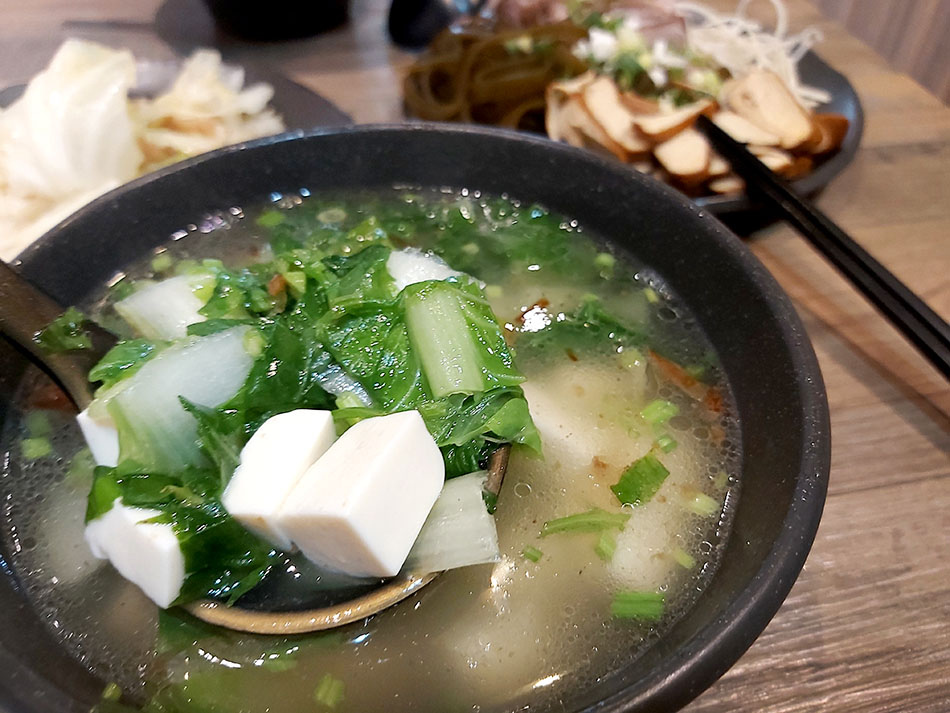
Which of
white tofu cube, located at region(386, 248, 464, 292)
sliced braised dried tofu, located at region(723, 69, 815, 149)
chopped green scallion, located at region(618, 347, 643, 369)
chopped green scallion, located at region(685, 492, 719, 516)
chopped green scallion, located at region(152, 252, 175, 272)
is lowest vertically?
chopped green scallion, located at region(152, 252, 175, 272)

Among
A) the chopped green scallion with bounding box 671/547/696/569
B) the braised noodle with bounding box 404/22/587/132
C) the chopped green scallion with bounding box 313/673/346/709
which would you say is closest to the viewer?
the chopped green scallion with bounding box 313/673/346/709

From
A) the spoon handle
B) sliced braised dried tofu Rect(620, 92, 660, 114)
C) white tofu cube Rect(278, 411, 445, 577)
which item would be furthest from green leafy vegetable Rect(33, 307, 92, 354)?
sliced braised dried tofu Rect(620, 92, 660, 114)

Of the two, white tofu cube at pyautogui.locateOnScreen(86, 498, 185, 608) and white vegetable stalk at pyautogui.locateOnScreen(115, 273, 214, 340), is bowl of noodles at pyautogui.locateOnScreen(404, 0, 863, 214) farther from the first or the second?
white tofu cube at pyautogui.locateOnScreen(86, 498, 185, 608)

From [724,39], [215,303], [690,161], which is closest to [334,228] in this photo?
[215,303]

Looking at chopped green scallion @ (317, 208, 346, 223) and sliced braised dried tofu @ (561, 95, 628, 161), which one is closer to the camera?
chopped green scallion @ (317, 208, 346, 223)

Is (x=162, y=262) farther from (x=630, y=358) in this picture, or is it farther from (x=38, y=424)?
(x=630, y=358)

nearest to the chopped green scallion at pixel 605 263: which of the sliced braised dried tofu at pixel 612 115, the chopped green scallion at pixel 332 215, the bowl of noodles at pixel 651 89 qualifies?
the bowl of noodles at pixel 651 89

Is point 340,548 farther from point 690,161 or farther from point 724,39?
point 724,39
